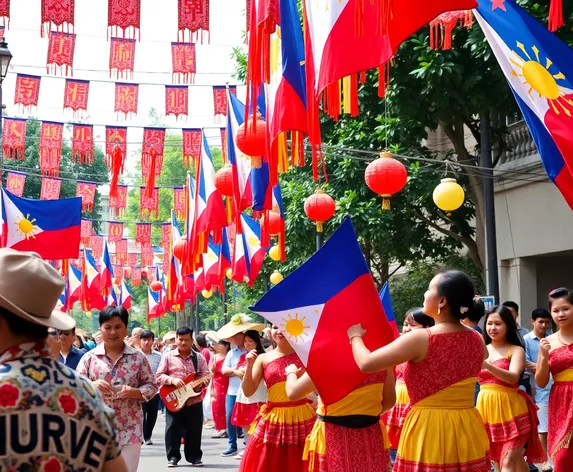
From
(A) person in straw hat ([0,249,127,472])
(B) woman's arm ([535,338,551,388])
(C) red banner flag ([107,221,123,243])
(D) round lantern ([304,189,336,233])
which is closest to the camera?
(A) person in straw hat ([0,249,127,472])

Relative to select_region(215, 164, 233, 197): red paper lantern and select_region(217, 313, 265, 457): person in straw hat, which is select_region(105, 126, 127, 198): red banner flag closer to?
select_region(215, 164, 233, 197): red paper lantern

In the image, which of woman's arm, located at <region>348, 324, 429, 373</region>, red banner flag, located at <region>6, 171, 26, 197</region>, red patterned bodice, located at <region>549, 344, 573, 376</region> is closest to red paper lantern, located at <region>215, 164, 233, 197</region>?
red patterned bodice, located at <region>549, 344, 573, 376</region>

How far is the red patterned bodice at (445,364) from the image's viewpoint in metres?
6.32

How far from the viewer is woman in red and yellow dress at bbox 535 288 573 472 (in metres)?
8.41

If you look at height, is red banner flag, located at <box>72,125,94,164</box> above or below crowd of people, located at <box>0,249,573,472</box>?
A: above

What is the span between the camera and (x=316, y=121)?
9492mm

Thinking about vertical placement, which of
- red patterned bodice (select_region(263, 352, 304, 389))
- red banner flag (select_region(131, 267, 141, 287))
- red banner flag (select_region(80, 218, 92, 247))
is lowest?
red patterned bodice (select_region(263, 352, 304, 389))

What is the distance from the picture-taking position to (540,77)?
824 centimetres

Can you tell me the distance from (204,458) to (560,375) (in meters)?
8.77

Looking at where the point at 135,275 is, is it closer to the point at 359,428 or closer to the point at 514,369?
the point at 514,369

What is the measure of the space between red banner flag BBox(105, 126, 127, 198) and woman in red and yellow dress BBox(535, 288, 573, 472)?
17.4 meters

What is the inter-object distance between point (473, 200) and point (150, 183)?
8578 mm

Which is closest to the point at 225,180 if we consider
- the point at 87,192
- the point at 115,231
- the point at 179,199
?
the point at 179,199

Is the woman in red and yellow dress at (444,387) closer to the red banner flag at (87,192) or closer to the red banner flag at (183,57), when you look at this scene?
the red banner flag at (183,57)
